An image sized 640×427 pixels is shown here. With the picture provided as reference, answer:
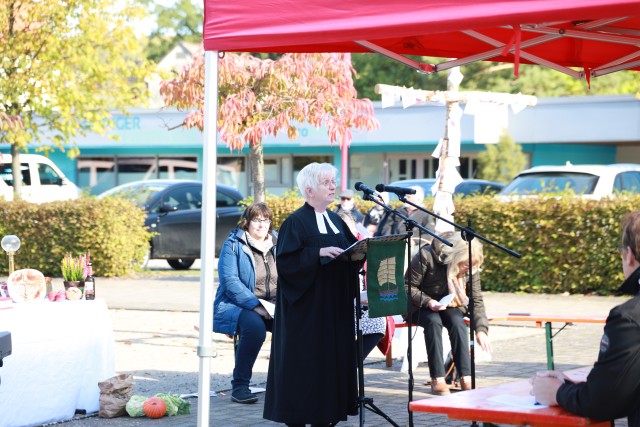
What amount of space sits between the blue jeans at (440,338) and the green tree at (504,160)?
2336cm

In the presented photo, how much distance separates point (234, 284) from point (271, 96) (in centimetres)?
461

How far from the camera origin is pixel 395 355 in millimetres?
10594

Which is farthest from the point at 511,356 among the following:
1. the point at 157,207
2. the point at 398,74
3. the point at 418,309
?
the point at 398,74

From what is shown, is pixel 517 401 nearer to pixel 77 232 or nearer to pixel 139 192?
pixel 77 232

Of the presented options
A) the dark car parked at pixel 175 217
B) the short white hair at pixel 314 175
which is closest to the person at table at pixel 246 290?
the short white hair at pixel 314 175

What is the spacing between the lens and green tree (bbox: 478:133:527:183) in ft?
105

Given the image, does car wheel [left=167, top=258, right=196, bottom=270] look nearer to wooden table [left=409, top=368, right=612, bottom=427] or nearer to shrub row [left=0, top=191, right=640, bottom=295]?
shrub row [left=0, top=191, right=640, bottom=295]

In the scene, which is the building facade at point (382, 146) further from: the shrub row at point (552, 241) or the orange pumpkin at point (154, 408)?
the orange pumpkin at point (154, 408)

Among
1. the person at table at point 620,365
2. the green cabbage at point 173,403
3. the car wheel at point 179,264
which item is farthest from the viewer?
the car wheel at point 179,264

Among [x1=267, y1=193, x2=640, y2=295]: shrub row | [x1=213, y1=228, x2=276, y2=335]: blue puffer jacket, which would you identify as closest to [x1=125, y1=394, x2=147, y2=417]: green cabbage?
[x1=213, y1=228, x2=276, y2=335]: blue puffer jacket

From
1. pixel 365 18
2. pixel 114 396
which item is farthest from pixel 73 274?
pixel 365 18

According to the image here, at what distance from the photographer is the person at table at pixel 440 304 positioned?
8648 millimetres

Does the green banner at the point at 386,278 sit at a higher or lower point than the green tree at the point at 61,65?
lower

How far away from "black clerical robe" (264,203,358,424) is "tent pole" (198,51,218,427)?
96 centimetres
